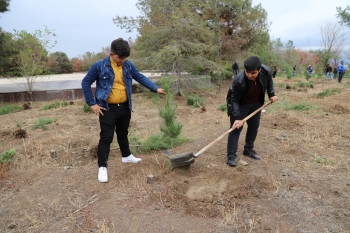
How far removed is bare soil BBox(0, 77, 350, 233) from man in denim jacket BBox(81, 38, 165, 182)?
21.6 inches

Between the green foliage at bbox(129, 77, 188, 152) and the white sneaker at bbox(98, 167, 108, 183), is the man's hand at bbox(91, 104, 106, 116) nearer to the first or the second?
the white sneaker at bbox(98, 167, 108, 183)

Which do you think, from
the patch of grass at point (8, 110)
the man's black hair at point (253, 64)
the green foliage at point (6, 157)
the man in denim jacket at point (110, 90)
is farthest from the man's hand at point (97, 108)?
the patch of grass at point (8, 110)

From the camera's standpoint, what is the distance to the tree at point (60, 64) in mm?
35250

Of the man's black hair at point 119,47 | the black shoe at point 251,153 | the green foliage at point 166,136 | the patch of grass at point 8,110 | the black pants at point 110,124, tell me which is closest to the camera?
the man's black hair at point 119,47

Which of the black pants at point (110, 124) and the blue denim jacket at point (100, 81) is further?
the black pants at point (110, 124)

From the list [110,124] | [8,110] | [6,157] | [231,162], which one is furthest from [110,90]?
[8,110]

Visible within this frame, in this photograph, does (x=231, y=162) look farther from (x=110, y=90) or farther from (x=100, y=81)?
(x=100, y=81)

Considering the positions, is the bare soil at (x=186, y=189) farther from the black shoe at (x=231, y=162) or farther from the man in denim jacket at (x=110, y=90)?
the man in denim jacket at (x=110, y=90)

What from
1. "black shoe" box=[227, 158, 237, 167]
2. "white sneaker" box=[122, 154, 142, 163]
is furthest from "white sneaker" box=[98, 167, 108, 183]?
"black shoe" box=[227, 158, 237, 167]

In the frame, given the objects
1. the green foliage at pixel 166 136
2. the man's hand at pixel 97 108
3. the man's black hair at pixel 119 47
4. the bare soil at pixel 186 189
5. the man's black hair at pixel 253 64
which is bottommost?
the bare soil at pixel 186 189

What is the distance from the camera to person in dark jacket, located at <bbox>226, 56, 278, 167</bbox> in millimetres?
2881

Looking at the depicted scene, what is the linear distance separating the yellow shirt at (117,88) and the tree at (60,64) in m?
36.5

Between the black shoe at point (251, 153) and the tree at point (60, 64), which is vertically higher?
the tree at point (60, 64)

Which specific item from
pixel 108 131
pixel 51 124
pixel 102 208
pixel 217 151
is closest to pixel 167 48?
pixel 51 124
